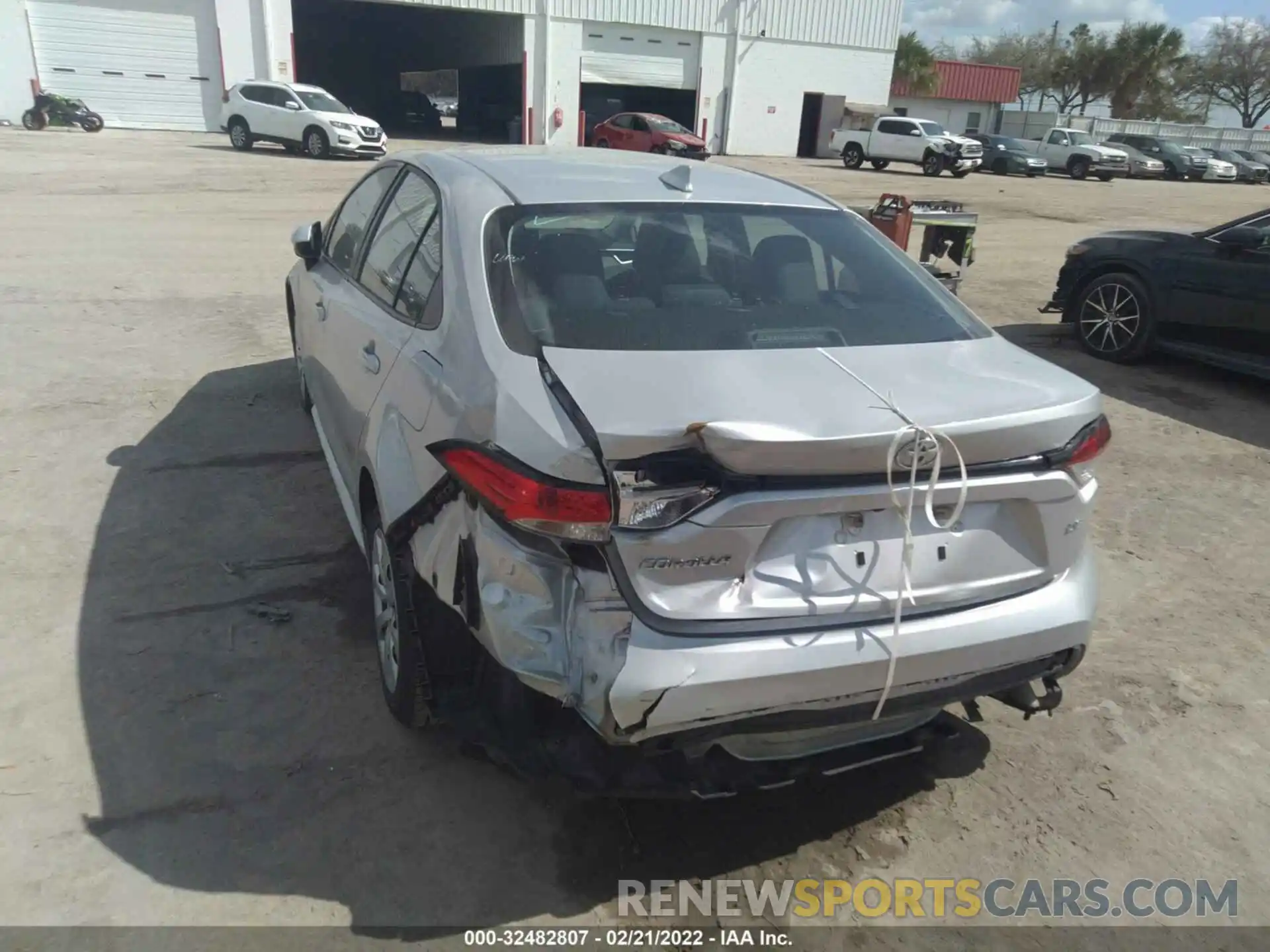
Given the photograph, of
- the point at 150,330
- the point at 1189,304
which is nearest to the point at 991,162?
the point at 1189,304

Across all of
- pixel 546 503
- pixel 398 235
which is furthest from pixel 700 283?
pixel 398 235

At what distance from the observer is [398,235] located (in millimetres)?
3619

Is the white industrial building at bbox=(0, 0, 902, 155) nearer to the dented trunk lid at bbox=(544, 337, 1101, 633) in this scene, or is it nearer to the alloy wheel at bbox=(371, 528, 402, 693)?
the alloy wheel at bbox=(371, 528, 402, 693)

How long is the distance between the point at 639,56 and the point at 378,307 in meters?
35.2

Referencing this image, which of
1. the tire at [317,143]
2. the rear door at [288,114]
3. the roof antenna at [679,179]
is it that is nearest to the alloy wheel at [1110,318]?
the roof antenna at [679,179]

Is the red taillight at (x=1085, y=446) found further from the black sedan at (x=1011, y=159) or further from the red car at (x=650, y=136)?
the black sedan at (x=1011, y=159)

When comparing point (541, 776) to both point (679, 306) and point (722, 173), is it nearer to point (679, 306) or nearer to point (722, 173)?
point (679, 306)

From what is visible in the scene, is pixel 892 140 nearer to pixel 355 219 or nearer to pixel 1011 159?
pixel 1011 159

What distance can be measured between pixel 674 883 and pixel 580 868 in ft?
0.86

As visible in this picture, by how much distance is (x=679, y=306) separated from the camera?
2895 mm

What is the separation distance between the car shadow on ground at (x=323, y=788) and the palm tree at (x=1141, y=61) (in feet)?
231

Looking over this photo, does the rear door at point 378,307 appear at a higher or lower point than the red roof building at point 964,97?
lower

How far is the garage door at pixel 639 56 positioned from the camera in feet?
113

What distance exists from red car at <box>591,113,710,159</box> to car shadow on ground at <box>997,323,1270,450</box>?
22735mm
